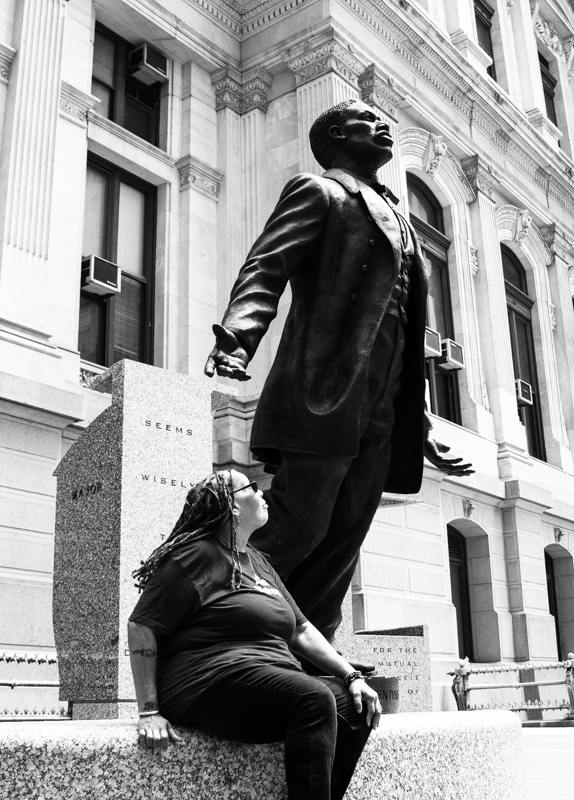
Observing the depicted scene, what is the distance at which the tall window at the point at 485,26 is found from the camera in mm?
24609

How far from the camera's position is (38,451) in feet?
40.7

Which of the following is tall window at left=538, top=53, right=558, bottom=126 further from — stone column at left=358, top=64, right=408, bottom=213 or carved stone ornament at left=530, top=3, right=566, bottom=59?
stone column at left=358, top=64, right=408, bottom=213

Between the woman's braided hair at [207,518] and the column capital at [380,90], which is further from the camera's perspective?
the column capital at [380,90]

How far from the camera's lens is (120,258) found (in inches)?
641

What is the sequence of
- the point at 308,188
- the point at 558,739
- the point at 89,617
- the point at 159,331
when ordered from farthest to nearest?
1. the point at 159,331
2. the point at 558,739
3. the point at 89,617
4. the point at 308,188

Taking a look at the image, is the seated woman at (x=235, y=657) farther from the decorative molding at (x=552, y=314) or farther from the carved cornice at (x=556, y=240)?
the carved cornice at (x=556, y=240)

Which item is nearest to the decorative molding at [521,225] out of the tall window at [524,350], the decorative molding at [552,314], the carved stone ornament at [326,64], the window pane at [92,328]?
the tall window at [524,350]

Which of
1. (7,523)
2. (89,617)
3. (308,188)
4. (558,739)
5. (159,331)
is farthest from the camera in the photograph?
(159,331)

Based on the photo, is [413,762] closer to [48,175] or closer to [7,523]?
[7,523]

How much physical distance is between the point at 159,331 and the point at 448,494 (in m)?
6.35

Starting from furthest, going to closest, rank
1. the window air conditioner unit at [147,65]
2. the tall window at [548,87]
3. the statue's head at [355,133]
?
the tall window at [548,87] < the window air conditioner unit at [147,65] < the statue's head at [355,133]

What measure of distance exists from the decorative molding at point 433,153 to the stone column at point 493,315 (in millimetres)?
1303

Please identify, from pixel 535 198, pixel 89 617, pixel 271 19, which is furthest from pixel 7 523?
pixel 535 198

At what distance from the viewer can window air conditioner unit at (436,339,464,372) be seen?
62.5ft
